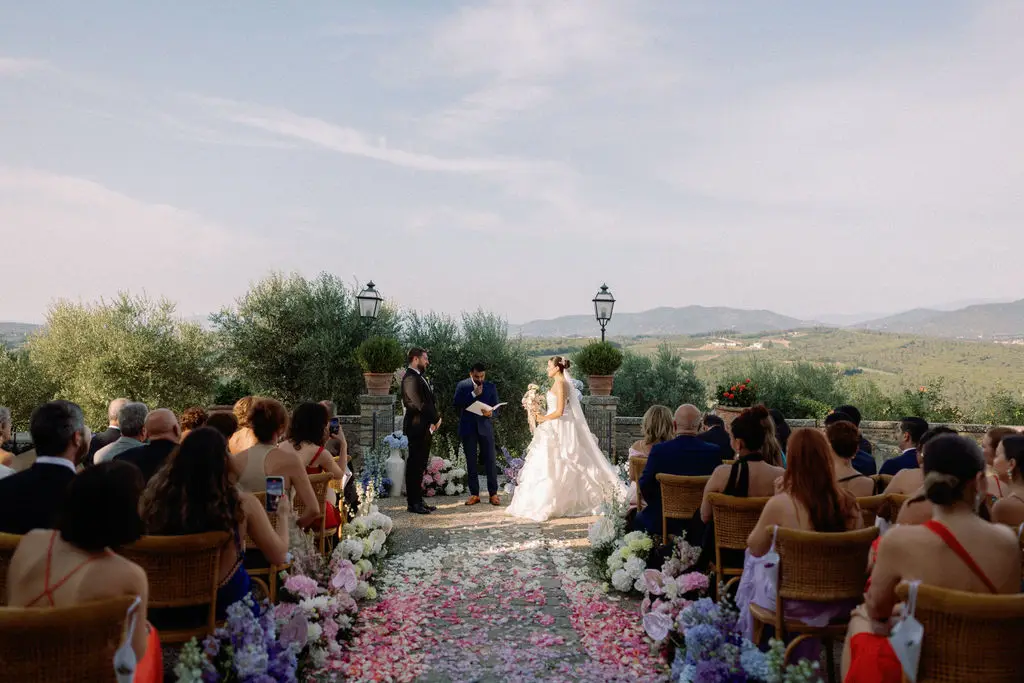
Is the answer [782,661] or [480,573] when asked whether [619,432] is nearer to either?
[480,573]

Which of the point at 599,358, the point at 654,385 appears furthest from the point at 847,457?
the point at 654,385

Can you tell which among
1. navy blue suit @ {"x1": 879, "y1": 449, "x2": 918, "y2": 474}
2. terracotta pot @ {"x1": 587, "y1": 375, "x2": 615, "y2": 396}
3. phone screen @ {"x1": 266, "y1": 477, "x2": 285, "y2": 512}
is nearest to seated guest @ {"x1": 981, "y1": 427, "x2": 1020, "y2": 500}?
navy blue suit @ {"x1": 879, "y1": 449, "x2": 918, "y2": 474}

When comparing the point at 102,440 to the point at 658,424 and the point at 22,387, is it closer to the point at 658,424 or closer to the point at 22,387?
the point at 658,424

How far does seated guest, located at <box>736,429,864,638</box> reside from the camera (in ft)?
11.1

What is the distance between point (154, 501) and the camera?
3219 millimetres

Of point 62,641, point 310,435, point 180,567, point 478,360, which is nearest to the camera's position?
point 62,641

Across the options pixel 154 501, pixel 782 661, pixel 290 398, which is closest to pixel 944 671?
pixel 782 661

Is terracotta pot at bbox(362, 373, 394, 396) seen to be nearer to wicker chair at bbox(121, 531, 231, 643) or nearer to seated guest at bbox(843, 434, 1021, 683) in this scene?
wicker chair at bbox(121, 531, 231, 643)

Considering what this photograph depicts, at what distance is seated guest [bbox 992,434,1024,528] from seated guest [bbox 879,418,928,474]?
1507 millimetres

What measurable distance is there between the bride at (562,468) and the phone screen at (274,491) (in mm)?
5507

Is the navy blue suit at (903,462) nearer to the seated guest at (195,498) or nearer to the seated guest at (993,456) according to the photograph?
the seated guest at (993,456)

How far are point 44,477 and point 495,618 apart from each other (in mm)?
3011

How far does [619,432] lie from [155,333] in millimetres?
15564

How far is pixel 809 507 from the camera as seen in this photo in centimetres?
341
